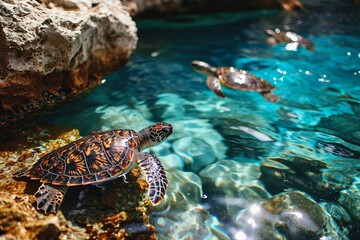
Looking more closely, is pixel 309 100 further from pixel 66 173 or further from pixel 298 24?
pixel 298 24

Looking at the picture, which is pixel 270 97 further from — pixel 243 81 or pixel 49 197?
pixel 49 197

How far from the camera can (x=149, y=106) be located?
5.12 m

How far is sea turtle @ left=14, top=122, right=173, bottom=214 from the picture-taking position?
2615 mm

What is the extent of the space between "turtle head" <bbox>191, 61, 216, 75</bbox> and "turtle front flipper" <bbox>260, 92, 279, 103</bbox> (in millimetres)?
1126

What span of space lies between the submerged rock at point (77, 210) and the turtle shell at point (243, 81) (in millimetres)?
3100

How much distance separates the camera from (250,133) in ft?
13.9

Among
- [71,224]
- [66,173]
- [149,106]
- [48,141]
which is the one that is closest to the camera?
[71,224]

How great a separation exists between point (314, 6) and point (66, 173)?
46.5 ft

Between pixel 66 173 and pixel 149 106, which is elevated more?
pixel 66 173

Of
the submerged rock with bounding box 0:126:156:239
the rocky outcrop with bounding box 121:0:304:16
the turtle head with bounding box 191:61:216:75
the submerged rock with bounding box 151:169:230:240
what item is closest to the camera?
the submerged rock with bounding box 0:126:156:239

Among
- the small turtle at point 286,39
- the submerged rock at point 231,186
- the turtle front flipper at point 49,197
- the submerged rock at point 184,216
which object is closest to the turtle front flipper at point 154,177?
the submerged rock at point 184,216

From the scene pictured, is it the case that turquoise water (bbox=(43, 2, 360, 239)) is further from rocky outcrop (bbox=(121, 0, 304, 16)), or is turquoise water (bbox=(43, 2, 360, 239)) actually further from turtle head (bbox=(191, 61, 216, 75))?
rocky outcrop (bbox=(121, 0, 304, 16))

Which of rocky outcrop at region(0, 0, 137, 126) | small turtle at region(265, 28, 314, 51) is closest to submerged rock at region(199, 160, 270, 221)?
rocky outcrop at region(0, 0, 137, 126)

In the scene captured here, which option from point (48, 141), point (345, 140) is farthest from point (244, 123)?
point (48, 141)
